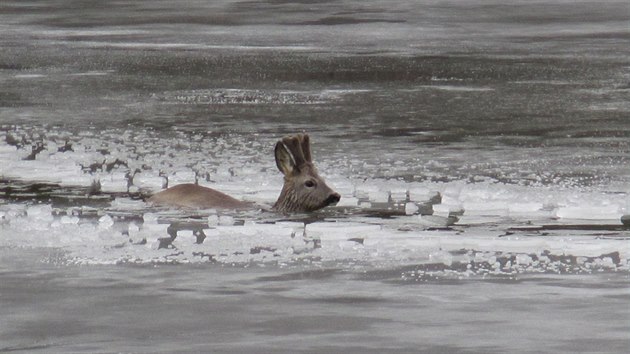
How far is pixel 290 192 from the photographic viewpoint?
995cm

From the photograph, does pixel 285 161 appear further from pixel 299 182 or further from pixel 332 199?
pixel 332 199

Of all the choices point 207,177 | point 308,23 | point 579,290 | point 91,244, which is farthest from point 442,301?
point 308,23

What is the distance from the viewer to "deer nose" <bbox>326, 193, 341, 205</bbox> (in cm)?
961

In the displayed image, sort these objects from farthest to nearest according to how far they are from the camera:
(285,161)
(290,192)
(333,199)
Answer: (285,161)
(290,192)
(333,199)

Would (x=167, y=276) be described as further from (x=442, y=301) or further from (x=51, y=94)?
(x=51, y=94)

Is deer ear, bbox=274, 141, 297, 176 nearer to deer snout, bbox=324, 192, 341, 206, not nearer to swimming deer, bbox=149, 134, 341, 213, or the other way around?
swimming deer, bbox=149, 134, 341, 213

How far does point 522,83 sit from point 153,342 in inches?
533

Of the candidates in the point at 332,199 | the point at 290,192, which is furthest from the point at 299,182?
the point at 332,199

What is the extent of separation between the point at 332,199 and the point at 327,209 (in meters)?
0.50

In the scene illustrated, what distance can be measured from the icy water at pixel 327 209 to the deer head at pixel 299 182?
16cm

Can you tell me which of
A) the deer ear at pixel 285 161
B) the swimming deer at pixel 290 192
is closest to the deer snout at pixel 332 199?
the swimming deer at pixel 290 192

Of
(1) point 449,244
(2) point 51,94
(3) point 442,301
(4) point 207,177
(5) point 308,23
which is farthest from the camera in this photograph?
(5) point 308,23

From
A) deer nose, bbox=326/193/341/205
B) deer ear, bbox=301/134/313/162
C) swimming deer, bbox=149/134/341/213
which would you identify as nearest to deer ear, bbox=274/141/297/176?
swimming deer, bbox=149/134/341/213

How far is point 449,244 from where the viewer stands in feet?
27.8
